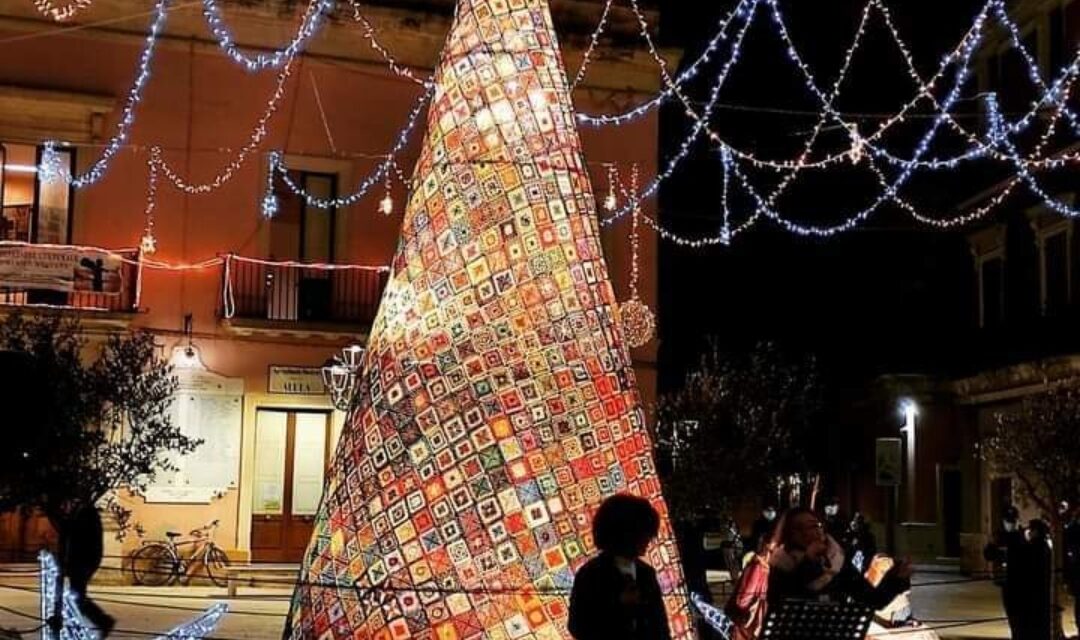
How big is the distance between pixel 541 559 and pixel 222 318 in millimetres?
18531

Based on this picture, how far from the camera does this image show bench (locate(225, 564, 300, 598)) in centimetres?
2284

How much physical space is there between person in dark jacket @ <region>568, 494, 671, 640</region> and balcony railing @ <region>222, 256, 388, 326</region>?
19630mm

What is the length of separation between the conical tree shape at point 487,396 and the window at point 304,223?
18.3 metres

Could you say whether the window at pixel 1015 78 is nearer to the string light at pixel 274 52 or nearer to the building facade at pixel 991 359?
the building facade at pixel 991 359

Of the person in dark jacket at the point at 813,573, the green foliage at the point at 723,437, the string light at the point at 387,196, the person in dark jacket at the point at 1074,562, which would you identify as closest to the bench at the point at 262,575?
the string light at the point at 387,196

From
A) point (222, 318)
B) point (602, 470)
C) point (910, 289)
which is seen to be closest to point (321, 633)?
point (602, 470)

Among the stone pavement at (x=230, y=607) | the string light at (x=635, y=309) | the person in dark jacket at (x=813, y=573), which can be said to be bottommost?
the stone pavement at (x=230, y=607)

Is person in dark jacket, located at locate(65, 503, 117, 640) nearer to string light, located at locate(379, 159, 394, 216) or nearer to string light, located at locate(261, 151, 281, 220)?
string light, located at locate(261, 151, 281, 220)

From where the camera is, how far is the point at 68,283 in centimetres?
2336

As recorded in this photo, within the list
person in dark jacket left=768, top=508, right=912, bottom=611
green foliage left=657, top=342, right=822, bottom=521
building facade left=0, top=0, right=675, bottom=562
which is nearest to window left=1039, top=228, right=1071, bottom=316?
green foliage left=657, top=342, right=822, bottom=521

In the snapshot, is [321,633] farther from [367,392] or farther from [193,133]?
[193,133]

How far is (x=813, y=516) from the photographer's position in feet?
24.8

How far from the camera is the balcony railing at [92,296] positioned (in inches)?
921

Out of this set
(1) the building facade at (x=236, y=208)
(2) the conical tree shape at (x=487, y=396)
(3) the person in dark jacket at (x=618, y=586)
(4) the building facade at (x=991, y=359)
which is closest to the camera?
(3) the person in dark jacket at (x=618, y=586)
